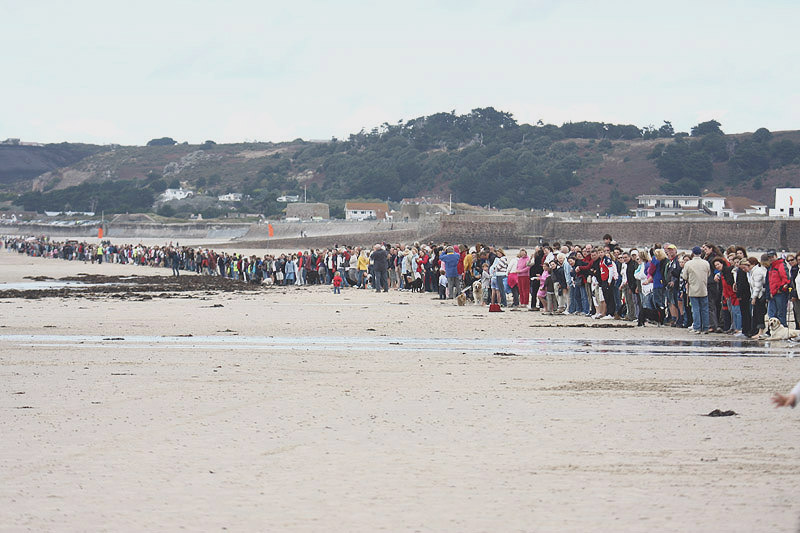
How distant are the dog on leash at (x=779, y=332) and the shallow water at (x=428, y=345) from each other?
0.25 m

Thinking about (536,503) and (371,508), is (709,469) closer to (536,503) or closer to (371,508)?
(536,503)

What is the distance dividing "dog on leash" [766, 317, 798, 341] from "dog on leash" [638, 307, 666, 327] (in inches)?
99.6

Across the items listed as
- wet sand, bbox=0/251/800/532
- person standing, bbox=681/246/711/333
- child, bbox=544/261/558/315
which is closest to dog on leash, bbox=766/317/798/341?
wet sand, bbox=0/251/800/532

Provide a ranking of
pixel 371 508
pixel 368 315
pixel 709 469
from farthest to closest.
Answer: pixel 368 315 < pixel 709 469 < pixel 371 508

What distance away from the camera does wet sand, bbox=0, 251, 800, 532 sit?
17.7 ft

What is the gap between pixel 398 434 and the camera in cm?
742

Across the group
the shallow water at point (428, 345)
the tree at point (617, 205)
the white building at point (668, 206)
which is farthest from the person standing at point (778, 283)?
the tree at point (617, 205)

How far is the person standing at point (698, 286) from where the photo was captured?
1422 cm

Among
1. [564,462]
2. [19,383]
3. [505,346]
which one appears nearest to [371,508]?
[564,462]

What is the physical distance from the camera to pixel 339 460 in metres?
6.58

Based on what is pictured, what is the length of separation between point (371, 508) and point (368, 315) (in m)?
13.1

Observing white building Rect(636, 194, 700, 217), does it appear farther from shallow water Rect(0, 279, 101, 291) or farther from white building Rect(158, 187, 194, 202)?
white building Rect(158, 187, 194, 202)

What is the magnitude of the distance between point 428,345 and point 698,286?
424 cm

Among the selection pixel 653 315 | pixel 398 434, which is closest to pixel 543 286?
pixel 653 315
